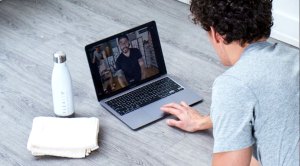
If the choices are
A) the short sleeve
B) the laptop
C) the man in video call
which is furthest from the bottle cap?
the short sleeve

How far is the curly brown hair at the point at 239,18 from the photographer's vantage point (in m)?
1.31

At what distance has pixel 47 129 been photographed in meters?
1.79

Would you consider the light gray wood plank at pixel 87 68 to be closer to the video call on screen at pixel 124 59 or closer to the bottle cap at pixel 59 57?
the video call on screen at pixel 124 59

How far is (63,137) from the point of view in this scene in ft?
5.75

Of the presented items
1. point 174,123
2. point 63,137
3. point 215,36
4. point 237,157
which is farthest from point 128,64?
point 237,157

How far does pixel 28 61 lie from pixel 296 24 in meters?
1.21

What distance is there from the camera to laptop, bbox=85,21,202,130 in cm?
191

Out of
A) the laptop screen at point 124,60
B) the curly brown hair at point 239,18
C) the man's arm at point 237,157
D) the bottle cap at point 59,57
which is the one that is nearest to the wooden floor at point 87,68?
the laptop screen at point 124,60

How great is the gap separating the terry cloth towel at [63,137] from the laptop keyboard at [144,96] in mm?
146

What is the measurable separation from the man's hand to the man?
0.43 m

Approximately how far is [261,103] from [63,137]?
2.41ft

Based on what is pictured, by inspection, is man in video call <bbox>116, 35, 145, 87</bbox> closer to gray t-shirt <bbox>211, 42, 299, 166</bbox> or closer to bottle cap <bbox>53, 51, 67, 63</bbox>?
bottle cap <bbox>53, 51, 67, 63</bbox>

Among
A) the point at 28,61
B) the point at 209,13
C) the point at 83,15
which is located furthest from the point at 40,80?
the point at 209,13

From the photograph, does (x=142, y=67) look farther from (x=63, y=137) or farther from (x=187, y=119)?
(x=63, y=137)
